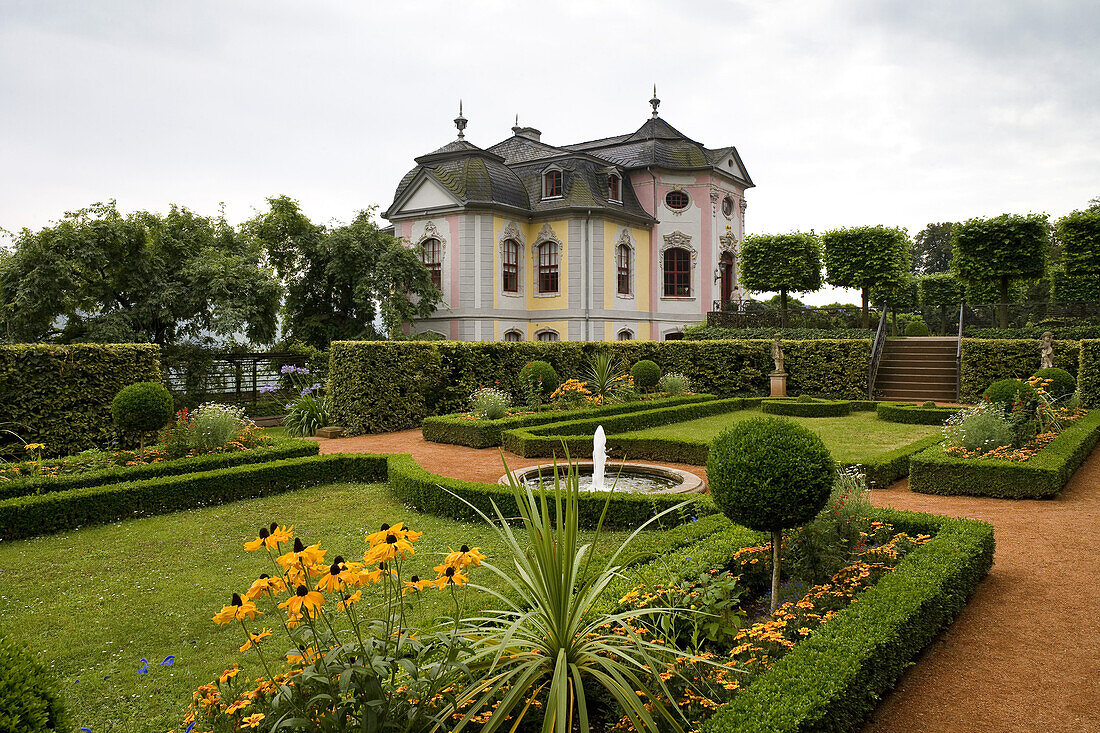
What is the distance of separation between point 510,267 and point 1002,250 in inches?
610

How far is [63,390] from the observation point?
32.0 ft

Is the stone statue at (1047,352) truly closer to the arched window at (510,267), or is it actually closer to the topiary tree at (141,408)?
the arched window at (510,267)

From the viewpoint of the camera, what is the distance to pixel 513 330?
964 inches

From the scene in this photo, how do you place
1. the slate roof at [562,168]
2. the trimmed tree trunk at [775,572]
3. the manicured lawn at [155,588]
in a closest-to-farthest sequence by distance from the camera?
the manicured lawn at [155,588], the trimmed tree trunk at [775,572], the slate roof at [562,168]

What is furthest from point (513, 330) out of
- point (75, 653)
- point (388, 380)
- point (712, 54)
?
point (75, 653)

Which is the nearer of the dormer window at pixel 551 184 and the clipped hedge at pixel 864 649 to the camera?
the clipped hedge at pixel 864 649

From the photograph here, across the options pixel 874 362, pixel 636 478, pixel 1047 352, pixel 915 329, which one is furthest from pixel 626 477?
pixel 915 329

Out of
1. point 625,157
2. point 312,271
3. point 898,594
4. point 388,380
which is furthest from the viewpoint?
point 625,157

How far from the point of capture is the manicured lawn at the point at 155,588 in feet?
11.3

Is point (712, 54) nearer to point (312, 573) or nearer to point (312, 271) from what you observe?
point (312, 573)

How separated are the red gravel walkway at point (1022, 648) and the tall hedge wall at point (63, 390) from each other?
10.9 metres

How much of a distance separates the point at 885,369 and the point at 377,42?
15323 millimetres

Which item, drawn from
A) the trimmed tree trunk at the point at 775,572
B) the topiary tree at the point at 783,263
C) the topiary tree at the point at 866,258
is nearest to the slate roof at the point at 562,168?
the topiary tree at the point at 783,263

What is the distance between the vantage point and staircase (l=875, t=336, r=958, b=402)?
16.7 m
